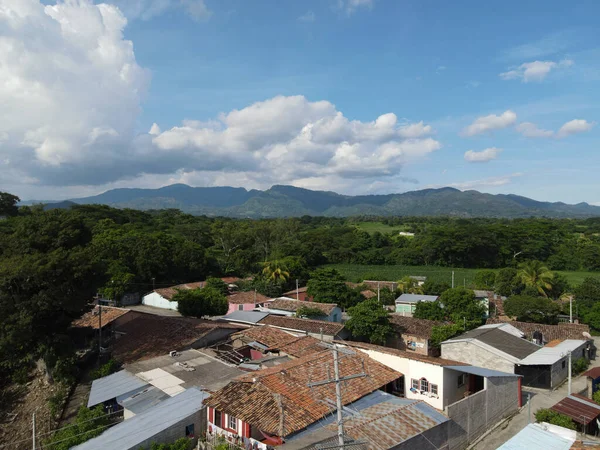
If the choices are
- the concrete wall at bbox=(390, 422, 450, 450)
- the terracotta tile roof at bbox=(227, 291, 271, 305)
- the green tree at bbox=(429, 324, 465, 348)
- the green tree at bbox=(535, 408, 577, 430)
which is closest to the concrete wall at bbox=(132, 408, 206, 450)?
the concrete wall at bbox=(390, 422, 450, 450)

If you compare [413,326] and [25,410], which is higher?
[413,326]

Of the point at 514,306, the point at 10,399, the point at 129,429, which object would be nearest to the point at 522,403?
the point at 514,306

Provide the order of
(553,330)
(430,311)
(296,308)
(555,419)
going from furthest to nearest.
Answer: (296,308) → (430,311) → (553,330) → (555,419)

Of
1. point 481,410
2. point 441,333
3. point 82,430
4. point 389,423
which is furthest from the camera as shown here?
point 441,333

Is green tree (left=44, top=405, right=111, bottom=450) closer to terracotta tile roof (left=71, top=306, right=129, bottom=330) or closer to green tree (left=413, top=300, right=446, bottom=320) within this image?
terracotta tile roof (left=71, top=306, right=129, bottom=330)

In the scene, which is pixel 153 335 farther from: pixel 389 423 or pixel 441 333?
pixel 441 333

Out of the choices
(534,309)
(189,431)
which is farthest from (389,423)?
(534,309)
